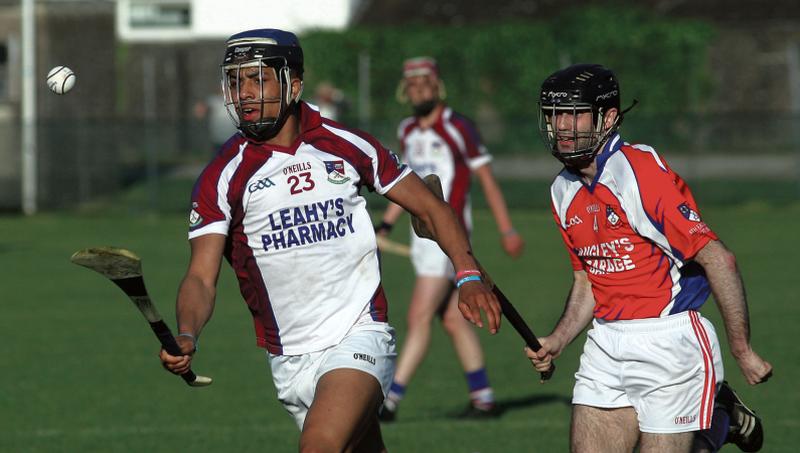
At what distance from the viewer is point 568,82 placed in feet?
18.1

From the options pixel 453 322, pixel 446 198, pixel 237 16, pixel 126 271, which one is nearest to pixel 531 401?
pixel 453 322

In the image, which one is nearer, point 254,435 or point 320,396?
point 320,396

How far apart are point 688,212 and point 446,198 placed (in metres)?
4.47

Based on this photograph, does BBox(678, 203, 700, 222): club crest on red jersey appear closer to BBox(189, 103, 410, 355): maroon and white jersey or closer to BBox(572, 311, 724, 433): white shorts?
BBox(572, 311, 724, 433): white shorts

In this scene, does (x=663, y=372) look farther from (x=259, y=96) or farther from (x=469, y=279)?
(x=259, y=96)

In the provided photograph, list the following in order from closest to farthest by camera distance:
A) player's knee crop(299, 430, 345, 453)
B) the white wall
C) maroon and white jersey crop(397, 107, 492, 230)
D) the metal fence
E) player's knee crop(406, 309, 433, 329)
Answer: player's knee crop(299, 430, 345, 453) → player's knee crop(406, 309, 433, 329) → maroon and white jersey crop(397, 107, 492, 230) → the metal fence → the white wall

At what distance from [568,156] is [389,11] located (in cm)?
3468

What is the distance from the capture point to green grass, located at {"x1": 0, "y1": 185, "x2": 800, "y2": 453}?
8469mm

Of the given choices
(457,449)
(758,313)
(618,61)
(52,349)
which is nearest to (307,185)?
(457,449)

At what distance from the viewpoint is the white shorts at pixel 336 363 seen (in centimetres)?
551

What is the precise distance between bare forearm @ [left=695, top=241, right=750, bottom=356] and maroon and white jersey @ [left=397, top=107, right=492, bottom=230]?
14.9 ft

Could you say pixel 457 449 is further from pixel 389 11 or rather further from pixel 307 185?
pixel 389 11

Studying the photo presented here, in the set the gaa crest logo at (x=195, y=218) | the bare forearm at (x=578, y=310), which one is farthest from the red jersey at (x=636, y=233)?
the gaa crest logo at (x=195, y=218)

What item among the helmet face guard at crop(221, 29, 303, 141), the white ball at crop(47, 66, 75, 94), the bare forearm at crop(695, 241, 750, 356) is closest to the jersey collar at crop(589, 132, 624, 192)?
the bare forearm at crop(695, 241, 750, 356)
